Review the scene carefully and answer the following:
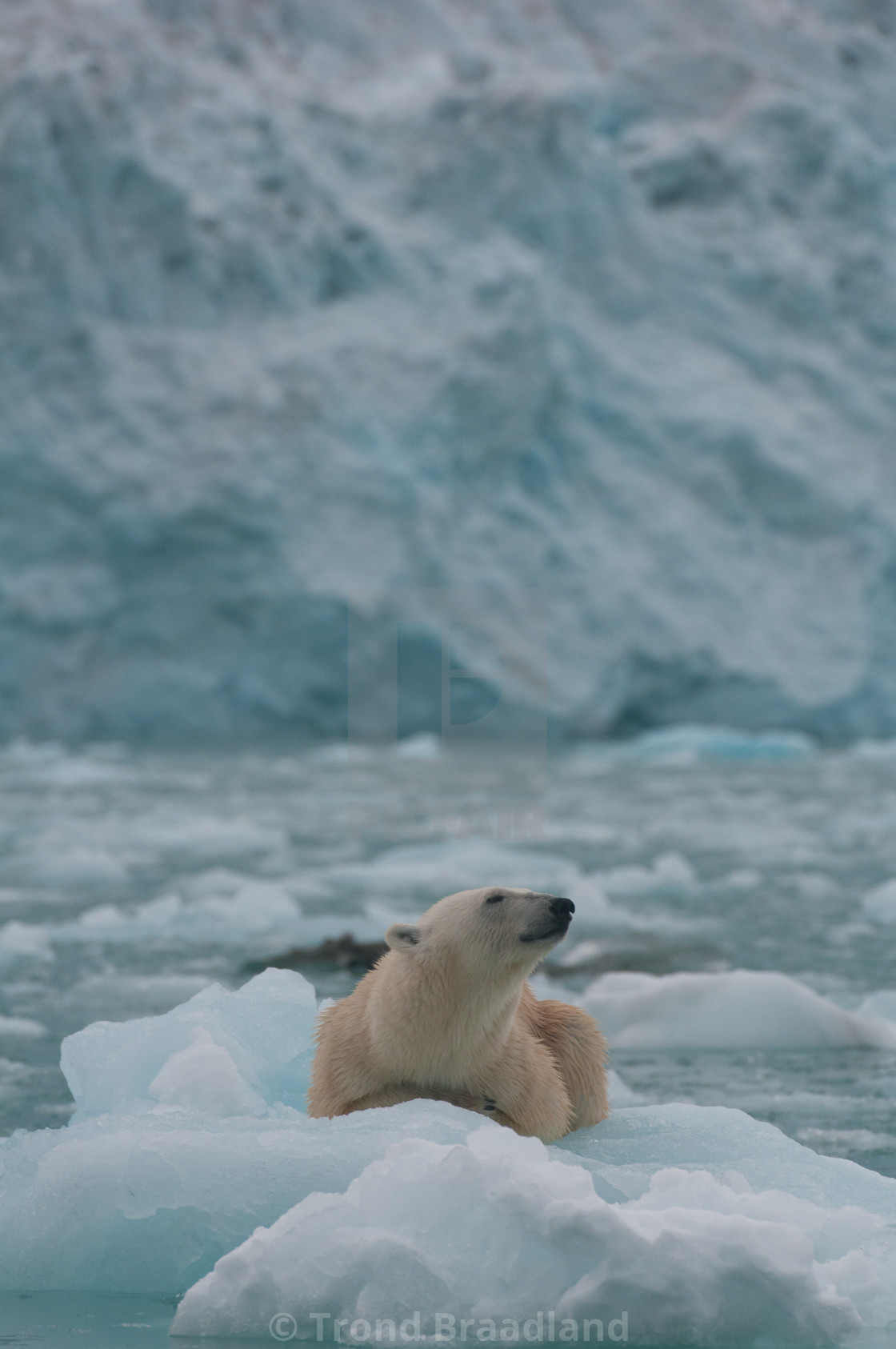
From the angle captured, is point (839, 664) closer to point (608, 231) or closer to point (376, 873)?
point (608, 231)

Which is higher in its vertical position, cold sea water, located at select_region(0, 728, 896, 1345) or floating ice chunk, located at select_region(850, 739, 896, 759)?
cold sea water, located at select_region(0, 728, 896, 1345)

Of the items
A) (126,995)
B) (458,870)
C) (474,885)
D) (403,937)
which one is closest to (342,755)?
(458,870)

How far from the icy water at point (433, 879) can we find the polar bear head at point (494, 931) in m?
0.91

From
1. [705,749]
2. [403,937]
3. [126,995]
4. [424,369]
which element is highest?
[424,369]

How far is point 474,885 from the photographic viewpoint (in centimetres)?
697

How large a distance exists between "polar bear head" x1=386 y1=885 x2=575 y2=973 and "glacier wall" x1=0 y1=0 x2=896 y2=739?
14336mm

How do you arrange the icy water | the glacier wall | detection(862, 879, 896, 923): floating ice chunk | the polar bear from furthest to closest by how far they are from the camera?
the glacier wall < detection(862, 879, 896, 923): floating ice chunk < the icy water < the polar bear

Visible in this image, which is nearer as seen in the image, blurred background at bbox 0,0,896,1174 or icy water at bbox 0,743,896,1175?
icy water at bbox 0,743,896,1175

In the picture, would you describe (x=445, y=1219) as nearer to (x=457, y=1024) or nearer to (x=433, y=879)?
(x=457, y=1024)

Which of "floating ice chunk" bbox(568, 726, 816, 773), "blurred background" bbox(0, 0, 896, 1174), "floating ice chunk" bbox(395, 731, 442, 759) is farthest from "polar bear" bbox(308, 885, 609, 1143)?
"floating ice chunk" bbox(568, 726, 816, 773)

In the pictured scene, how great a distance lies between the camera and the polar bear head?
8.09 feet

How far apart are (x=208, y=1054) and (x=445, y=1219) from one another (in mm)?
956

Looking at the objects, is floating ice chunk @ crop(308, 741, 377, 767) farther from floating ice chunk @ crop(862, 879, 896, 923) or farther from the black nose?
the black nose

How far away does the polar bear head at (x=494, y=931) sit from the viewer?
2.46m
